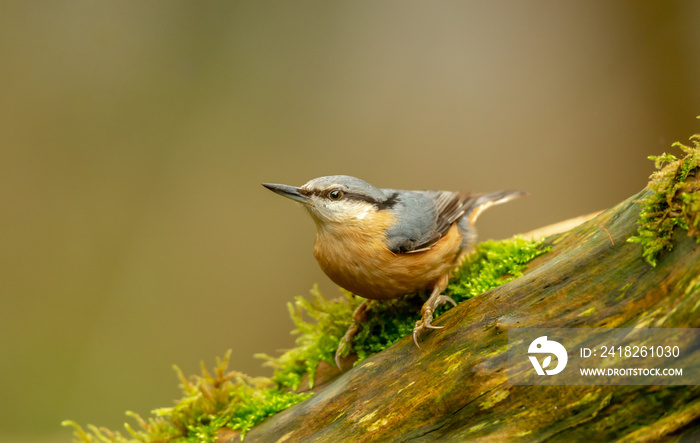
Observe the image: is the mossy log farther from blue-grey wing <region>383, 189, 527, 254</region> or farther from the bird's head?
the bird's head

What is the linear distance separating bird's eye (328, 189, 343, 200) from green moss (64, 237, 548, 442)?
74 centimetres

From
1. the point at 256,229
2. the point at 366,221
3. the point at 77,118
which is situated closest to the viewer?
the point at 366,221

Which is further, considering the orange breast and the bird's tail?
the bird's tail

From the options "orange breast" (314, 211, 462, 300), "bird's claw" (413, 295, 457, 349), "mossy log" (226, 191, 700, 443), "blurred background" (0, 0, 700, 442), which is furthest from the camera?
"blurred background" (0, 0, 700, 442)

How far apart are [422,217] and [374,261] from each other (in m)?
0.50

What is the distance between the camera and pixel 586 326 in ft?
6.16

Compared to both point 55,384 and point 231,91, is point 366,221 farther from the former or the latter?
point 55,384

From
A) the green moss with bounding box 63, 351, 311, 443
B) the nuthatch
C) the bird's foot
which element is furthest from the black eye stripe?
the green moss with bounding box 63, 351, 311, 443

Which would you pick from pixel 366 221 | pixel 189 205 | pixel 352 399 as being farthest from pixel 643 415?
pixel 189 205

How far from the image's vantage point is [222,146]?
228 inches

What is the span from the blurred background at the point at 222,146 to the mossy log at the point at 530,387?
3.21 meters

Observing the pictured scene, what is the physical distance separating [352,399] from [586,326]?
1169 millimetres

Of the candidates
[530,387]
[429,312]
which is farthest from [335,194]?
[530,387]

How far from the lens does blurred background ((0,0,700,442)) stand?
17.7ft
